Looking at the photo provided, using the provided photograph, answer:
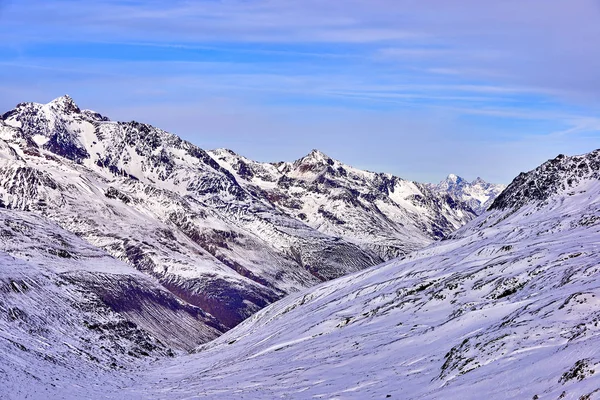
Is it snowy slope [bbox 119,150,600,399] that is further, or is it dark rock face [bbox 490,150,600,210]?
dark rock face [bbox 490,150,600,210]

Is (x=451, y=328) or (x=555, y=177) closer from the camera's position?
(x=451, y=328)

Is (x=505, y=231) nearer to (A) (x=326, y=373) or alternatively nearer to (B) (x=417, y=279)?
(B) (x=417, y=279)

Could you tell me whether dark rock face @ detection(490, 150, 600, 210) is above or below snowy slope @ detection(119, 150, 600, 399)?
above

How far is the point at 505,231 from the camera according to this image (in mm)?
164000

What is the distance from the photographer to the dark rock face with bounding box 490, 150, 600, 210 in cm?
18412

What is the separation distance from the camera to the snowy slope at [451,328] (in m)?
63.0

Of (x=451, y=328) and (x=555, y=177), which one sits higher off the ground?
(x=555, y=177)

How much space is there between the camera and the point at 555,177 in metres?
189

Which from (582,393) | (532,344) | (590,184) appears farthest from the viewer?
(590,184)

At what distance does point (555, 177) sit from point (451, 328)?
110223 mm

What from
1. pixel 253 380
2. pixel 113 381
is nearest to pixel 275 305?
pixel 113 381

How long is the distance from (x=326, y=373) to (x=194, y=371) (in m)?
57.8

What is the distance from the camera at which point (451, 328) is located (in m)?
89.5

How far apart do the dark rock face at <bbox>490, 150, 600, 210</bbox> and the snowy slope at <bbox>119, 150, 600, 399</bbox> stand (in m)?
0.52
